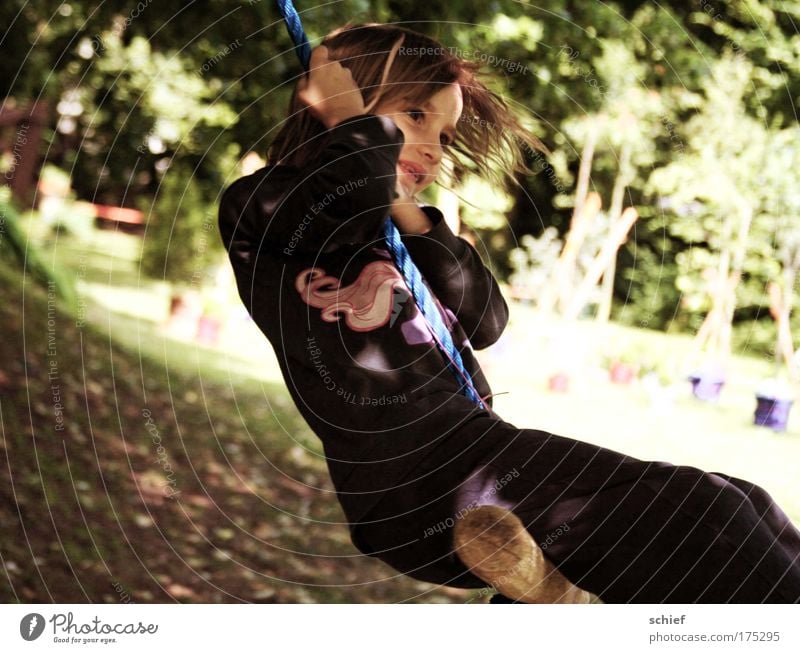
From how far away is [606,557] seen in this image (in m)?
0.89

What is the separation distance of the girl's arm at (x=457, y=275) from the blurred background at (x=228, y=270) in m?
0.89

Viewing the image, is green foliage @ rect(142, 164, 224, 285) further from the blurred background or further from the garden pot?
the garden pot

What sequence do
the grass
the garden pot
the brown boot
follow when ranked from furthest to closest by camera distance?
1. the garden pot
2. the grass
3. the brown boot

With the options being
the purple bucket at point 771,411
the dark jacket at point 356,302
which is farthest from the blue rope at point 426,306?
the purple bucket at point 771,411

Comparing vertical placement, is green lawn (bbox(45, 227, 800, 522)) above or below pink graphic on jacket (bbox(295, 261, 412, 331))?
below

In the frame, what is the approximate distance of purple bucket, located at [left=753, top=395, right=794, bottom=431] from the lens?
2.17 metres

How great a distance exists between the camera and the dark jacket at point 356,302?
917 mm

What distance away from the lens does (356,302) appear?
100cm

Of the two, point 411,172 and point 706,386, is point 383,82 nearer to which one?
point 411,172

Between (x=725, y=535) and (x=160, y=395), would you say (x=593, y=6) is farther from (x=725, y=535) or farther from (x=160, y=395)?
(x=160, y=395)

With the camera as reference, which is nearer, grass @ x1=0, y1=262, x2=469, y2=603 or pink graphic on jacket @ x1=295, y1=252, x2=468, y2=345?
pink graphic on jacket @ x1=295, y1=252, x2=468, y2=345

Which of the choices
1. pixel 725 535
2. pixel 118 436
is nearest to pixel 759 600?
pixel 725 535

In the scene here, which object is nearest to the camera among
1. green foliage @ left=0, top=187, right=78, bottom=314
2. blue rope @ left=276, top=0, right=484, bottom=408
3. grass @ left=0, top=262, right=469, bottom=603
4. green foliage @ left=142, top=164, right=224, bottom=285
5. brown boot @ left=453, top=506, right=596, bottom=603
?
brown boot @ left=453, top=506, right=596, bottom=603

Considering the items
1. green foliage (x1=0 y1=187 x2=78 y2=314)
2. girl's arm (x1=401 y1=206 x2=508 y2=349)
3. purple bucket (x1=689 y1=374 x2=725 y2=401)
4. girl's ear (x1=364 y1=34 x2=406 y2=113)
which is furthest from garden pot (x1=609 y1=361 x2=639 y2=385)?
girl's ear (x1=364 y1=34 x2=406 y2=113)
